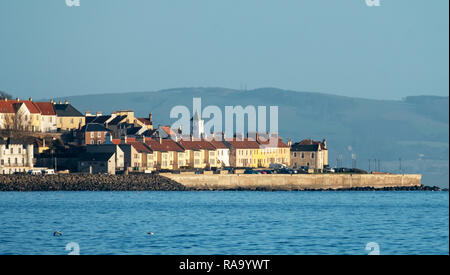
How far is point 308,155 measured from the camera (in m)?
152

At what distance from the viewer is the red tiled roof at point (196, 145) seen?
137750 millimetres

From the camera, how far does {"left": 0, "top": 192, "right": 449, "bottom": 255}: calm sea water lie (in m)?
41.9

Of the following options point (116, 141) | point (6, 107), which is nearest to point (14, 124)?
point (6, 107)

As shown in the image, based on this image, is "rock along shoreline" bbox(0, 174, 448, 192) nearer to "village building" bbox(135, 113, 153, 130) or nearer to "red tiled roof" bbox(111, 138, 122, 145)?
"red tiled roof" bbox(111, 138, 122, 145)

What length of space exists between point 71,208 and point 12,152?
4535 cm

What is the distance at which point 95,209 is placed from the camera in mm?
70000

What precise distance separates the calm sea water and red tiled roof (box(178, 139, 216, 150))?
5402 cm

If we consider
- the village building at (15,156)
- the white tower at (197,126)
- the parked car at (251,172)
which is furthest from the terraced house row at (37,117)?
the parked car at (251,172)

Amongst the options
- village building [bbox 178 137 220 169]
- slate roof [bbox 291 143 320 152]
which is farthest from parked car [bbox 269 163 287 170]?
village building [bbox 178 137 220 169]

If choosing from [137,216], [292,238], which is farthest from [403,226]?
[137,216]

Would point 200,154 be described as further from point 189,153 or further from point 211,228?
point 211,228
